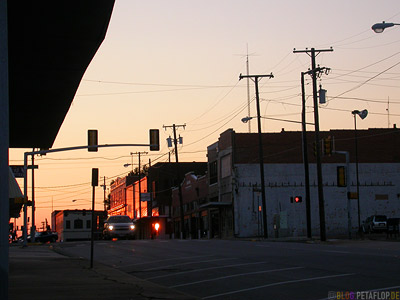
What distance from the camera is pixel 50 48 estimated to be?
46.8ft

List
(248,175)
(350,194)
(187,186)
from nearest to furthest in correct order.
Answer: (350,194) < (248,175) < (187,186)

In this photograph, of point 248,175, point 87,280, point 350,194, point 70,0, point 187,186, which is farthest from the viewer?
point 187,186

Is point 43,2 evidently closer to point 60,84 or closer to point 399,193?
point 60,84

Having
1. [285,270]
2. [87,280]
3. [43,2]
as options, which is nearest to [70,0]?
[43,2]

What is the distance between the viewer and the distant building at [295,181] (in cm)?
6475

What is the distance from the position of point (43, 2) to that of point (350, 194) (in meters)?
33.4

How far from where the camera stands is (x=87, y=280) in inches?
650

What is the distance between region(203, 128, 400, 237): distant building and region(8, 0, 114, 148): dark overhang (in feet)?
146

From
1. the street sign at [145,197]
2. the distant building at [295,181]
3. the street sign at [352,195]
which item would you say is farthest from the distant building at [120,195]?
the street sign at [352,195]

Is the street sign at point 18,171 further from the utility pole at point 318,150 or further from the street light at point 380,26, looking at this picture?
the street light at point 380,26


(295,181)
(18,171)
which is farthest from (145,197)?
(18,171)

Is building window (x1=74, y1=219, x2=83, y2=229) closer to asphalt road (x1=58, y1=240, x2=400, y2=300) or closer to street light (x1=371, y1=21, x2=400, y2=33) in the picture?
asphalt road (x1=58, y1=240, x2=400, y2=300)

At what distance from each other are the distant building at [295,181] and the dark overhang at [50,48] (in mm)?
44391

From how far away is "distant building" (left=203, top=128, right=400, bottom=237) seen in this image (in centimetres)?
6475
